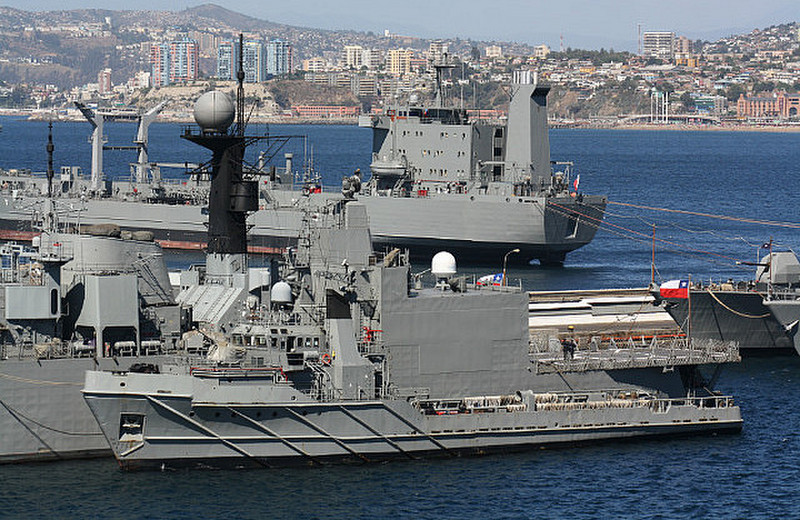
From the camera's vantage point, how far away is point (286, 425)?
1288 inches

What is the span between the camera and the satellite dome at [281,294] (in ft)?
117

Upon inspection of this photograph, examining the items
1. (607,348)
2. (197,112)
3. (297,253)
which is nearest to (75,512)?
(297,253)

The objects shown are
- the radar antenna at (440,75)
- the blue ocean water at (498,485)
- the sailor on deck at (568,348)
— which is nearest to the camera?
the blue ocean water at (498,485)

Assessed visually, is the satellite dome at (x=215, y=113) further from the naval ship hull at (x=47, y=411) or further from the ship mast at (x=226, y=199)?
the naval ship hull at (x=47, y=411)

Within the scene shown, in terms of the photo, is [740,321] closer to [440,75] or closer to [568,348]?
[568,348]

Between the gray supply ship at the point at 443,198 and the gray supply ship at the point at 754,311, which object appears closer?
the gray supply ship at the point at 754,311

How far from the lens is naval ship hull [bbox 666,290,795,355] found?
166 ft

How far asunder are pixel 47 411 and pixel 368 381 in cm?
801

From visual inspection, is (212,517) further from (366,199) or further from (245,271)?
(366,199)

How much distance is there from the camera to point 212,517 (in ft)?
98.9

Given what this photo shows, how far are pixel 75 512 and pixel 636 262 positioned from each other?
158ft

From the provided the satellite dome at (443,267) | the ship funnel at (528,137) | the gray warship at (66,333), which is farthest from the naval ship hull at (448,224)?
the gray warship at (66,333)

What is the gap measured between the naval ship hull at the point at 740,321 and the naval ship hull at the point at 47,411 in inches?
964

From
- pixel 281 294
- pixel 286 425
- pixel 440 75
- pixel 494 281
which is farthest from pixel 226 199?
pixel 440 75
